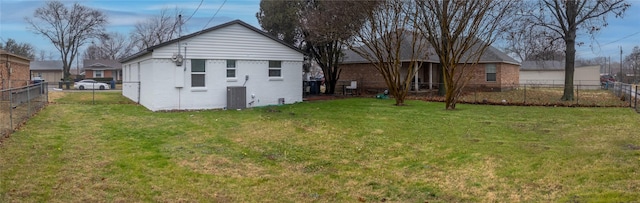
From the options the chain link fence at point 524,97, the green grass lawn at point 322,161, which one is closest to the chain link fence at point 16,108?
the green grass lawn at point 322,161

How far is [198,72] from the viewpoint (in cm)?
1862

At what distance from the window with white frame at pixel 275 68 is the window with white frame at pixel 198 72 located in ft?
10.5

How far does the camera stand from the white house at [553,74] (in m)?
51.0

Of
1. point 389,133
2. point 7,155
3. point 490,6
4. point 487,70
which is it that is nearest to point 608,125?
point 389,133

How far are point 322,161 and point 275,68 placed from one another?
12.7 m

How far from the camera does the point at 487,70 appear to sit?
3272cm

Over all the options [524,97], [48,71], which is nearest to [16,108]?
[524,97]

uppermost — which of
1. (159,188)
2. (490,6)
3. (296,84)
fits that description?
(490,6)

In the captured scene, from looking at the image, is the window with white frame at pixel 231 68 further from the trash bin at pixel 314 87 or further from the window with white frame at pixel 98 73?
the window with white frame at pixel 98 73

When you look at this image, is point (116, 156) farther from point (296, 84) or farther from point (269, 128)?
point (296, 84)

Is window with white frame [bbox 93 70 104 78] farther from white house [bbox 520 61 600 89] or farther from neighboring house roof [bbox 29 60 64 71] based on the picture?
white house [bbox 520 61 600 89]

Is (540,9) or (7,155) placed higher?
(540,9)

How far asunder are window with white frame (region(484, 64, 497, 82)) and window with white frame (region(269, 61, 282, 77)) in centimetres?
1805

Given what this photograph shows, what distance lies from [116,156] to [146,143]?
5.04 feet
